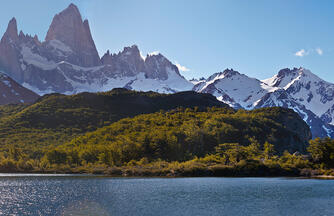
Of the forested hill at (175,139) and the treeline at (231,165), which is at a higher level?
the forested hill at (175,139)

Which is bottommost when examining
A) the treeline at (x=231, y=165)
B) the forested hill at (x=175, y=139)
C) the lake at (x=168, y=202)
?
the lake at (x=168, y=202)

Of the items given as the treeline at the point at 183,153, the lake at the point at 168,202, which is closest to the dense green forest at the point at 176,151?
the treeline at the point at 183,153

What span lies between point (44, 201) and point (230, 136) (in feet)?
398

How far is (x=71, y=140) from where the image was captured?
191m

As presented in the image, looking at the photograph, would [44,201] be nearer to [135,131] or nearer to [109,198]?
[109,198]

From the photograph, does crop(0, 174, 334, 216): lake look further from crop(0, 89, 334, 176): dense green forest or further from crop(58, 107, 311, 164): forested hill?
crop(58, 107, 311, 164): forested hill

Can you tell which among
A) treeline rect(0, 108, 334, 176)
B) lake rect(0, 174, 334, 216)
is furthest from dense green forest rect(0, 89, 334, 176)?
lake rect(0, 174, 334, 216)

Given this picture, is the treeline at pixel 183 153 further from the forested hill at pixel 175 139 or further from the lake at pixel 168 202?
the lake at pixel 168 202

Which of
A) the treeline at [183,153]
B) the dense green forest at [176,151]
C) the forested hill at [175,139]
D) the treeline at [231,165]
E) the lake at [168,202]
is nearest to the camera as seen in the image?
the lake at [168,202]

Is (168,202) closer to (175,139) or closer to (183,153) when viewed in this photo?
(175,139)

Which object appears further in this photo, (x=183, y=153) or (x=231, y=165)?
(x=183, y=153)

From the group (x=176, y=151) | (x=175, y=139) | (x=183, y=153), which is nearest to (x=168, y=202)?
(x=176, y=151)

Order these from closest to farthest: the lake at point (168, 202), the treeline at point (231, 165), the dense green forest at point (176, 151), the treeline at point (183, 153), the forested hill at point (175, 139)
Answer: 1. the lake at point (168, 202)
2. the treeline at point (231, 165)
3. the treeline at point (183, 153)
4. the dense green forest at point (176, 151)
5. the forested hill at point (175, 139)

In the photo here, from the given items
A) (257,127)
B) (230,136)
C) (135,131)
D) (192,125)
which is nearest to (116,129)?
(135,131)
